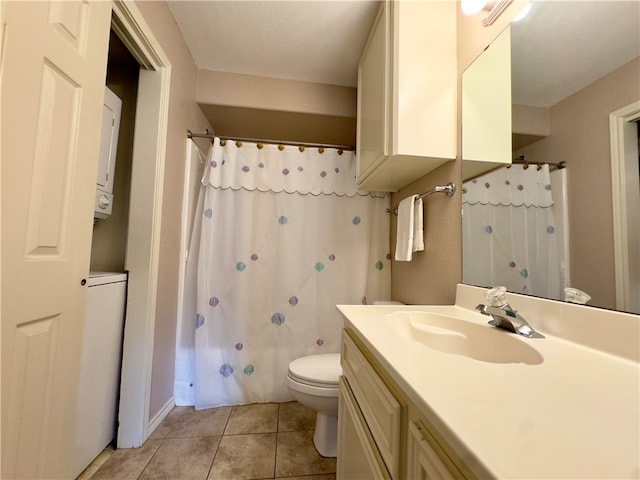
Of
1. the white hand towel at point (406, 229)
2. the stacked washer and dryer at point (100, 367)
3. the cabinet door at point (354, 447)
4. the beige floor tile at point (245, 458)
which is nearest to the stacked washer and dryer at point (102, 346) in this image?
the stacked washer and dryer at point (100, 367)

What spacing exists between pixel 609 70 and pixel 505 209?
426 millimetres

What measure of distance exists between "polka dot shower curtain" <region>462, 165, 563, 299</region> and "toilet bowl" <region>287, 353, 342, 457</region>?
79 cm

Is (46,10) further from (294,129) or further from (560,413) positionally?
(294,129)

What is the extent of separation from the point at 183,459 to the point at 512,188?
1.83 metres

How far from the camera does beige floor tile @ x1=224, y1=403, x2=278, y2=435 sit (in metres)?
1.43

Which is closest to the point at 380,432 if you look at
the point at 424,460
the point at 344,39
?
the point at 424,460

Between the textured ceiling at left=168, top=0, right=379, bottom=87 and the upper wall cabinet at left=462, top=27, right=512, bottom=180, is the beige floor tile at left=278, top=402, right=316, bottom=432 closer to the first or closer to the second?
the upper wall cabinet at left=462, top=27, right=512, bottom=180

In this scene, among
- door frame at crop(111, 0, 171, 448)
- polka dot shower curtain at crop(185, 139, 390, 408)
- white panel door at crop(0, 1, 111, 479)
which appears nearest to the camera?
white panel door at crop(0, 1, 111, 479)

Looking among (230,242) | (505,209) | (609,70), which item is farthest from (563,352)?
(230,242)

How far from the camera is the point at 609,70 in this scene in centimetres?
62

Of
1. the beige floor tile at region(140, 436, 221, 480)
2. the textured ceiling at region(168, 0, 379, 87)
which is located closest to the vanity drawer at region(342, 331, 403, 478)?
→ the beige floor tile at region(140, 436, 221, 480)

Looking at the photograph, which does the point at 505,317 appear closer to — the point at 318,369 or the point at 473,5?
the point at 318,369

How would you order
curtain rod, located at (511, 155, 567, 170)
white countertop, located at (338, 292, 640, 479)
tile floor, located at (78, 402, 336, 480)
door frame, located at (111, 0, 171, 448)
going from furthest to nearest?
door frame, located at (111, 0, 171, 448) → tile floor, located at (78, 402, 336, 480) → curtain rod, located at (511, 155, 567, 170) → white countertop, located at (338, 292, 640, 479)

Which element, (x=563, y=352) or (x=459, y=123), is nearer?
(x=563, y=352)
